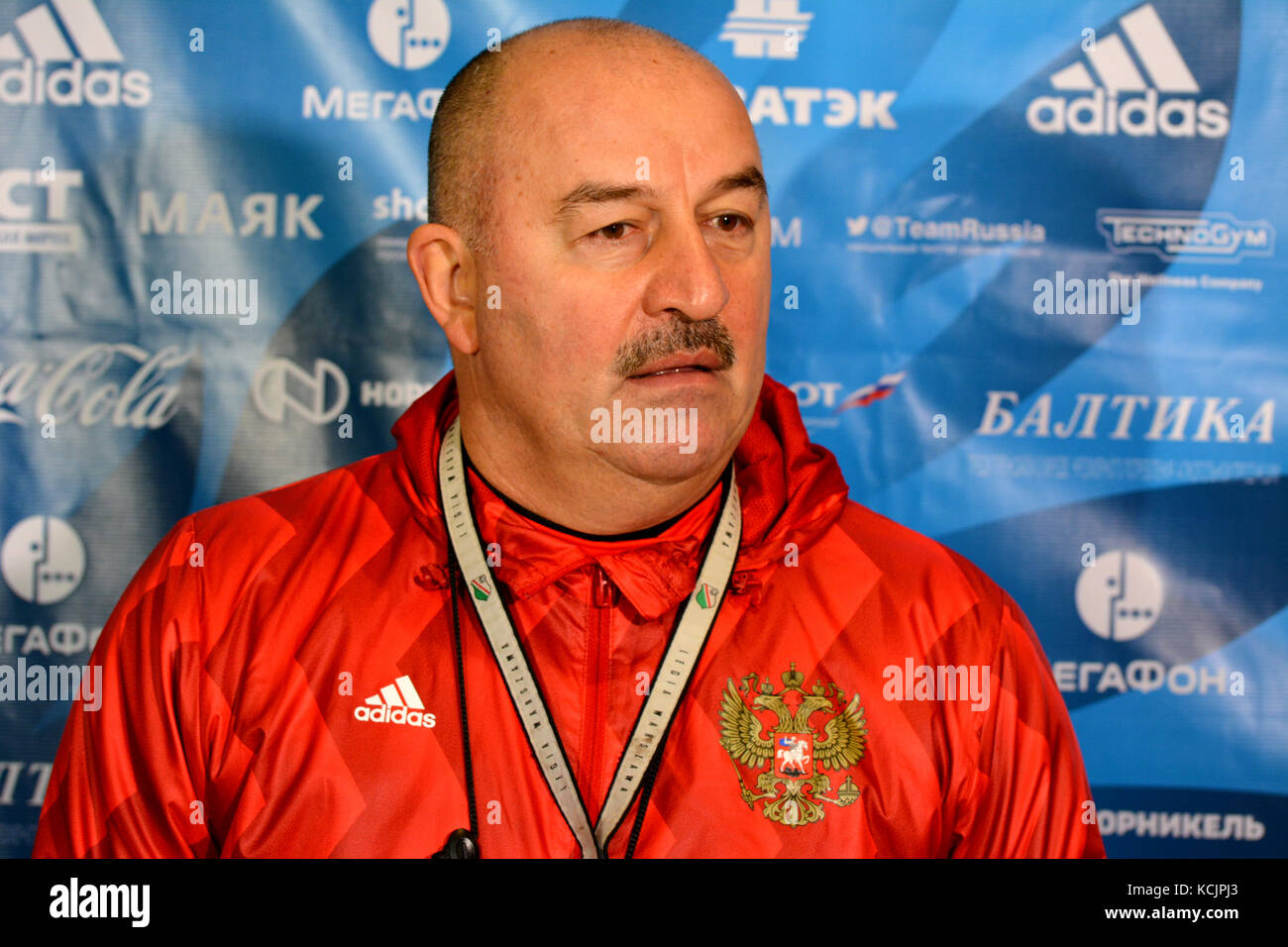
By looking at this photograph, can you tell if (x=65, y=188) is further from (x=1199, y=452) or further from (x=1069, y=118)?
(x=1199, y=452)

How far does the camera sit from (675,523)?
1.78m

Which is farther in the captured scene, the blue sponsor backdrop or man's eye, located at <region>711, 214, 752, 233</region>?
the blue sponsor backdrop

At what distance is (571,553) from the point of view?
1657mm

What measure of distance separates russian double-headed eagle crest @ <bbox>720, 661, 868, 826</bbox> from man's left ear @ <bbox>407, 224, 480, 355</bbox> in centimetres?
71

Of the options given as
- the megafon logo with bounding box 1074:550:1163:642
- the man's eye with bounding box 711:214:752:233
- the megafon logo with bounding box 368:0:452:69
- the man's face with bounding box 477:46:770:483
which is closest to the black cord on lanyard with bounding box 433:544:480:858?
the man's face with bounding box 477:46:770:483

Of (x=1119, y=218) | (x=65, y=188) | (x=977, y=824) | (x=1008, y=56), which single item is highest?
(x=1008, y=56)

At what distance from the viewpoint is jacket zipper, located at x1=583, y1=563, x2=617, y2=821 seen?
1617mm

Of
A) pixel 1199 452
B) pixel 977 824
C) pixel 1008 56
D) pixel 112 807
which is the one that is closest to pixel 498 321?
pixel 112 807

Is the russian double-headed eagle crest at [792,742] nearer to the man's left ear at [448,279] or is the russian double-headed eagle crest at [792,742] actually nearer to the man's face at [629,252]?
the man's face at [629,252]

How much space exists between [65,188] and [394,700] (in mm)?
1589

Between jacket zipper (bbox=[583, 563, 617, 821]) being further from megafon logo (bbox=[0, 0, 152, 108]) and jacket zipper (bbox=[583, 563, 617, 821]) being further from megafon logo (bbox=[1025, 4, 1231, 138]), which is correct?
megafon logo (bbox=[0, 0, 152, 108])

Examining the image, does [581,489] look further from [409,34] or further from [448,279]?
[409,34]

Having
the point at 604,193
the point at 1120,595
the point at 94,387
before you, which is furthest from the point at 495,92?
the point at 1120,595

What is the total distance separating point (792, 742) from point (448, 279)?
3.03 ft
